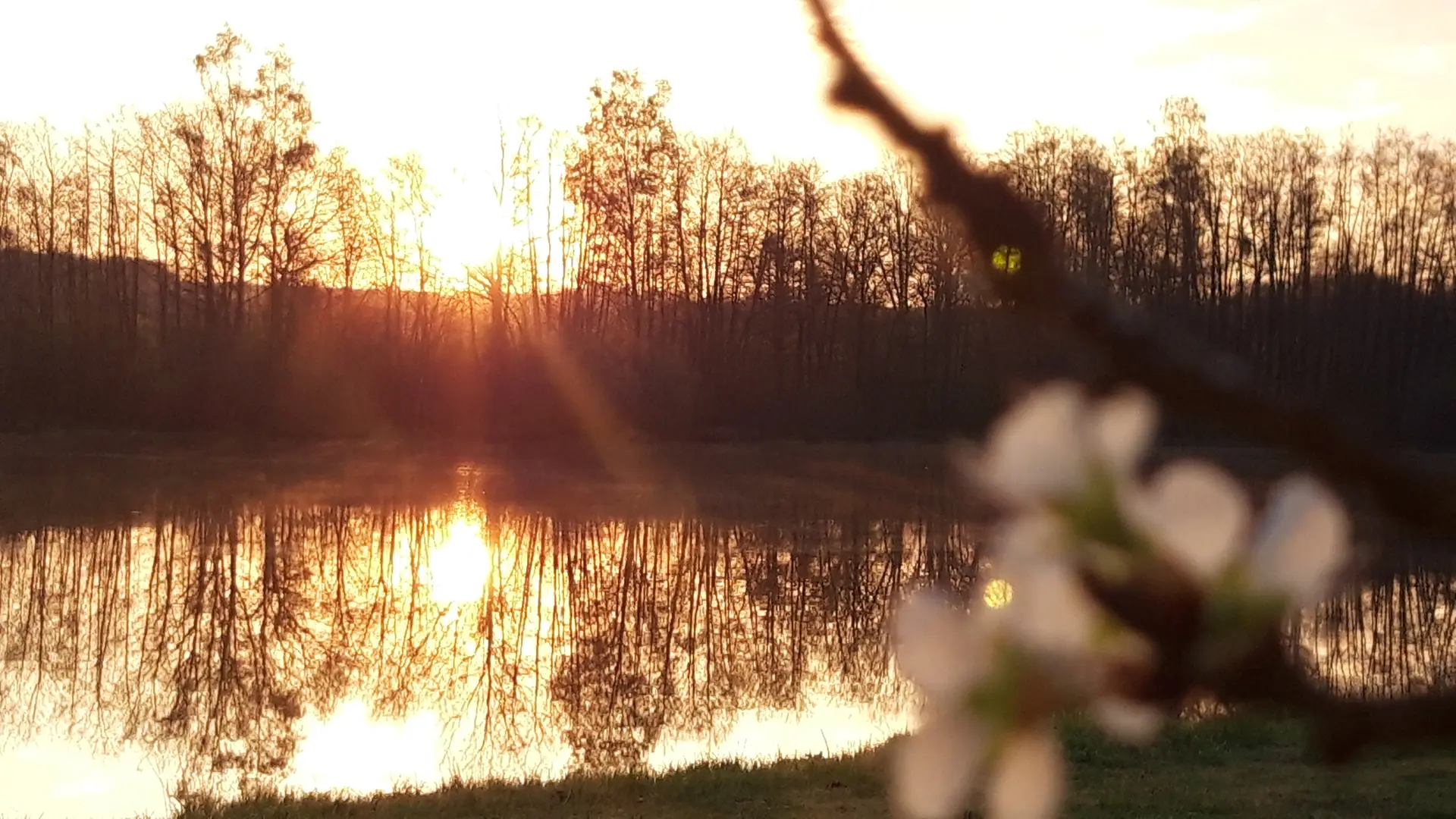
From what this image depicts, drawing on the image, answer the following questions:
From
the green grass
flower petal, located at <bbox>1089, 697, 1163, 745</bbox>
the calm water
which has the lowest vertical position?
the calm water

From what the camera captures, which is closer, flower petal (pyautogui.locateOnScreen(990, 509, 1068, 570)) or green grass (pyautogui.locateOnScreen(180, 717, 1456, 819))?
flower petal (pyautogui.locateOnScreen(990, 509, 1068, 570))

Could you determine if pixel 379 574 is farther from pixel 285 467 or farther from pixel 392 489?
pixel 285 467

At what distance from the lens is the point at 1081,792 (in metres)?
7.84

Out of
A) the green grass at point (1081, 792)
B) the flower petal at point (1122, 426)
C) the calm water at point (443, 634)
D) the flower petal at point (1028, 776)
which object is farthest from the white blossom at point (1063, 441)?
the green grass at point (1081, 792)

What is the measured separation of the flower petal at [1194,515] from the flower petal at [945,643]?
74 mm

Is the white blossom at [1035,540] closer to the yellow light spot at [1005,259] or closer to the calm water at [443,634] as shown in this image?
the yellow light spot at [1005,259]

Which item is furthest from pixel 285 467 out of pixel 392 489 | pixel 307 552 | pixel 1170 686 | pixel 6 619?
pixel 1170 686

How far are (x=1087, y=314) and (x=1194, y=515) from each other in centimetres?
8

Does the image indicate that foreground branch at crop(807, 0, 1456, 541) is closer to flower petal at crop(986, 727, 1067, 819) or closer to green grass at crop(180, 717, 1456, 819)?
flower petal at crop(986, 727, 1067, 819)

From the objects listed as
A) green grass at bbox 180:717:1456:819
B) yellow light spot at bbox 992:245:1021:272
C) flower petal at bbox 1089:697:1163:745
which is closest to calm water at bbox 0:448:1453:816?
green grass at bbox 180:717:1456:819

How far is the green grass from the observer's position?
755 cm

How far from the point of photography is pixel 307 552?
21016mm

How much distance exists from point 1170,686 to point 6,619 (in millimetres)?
17804

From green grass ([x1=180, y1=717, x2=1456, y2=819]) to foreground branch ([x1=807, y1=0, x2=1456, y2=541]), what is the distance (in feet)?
23.2
